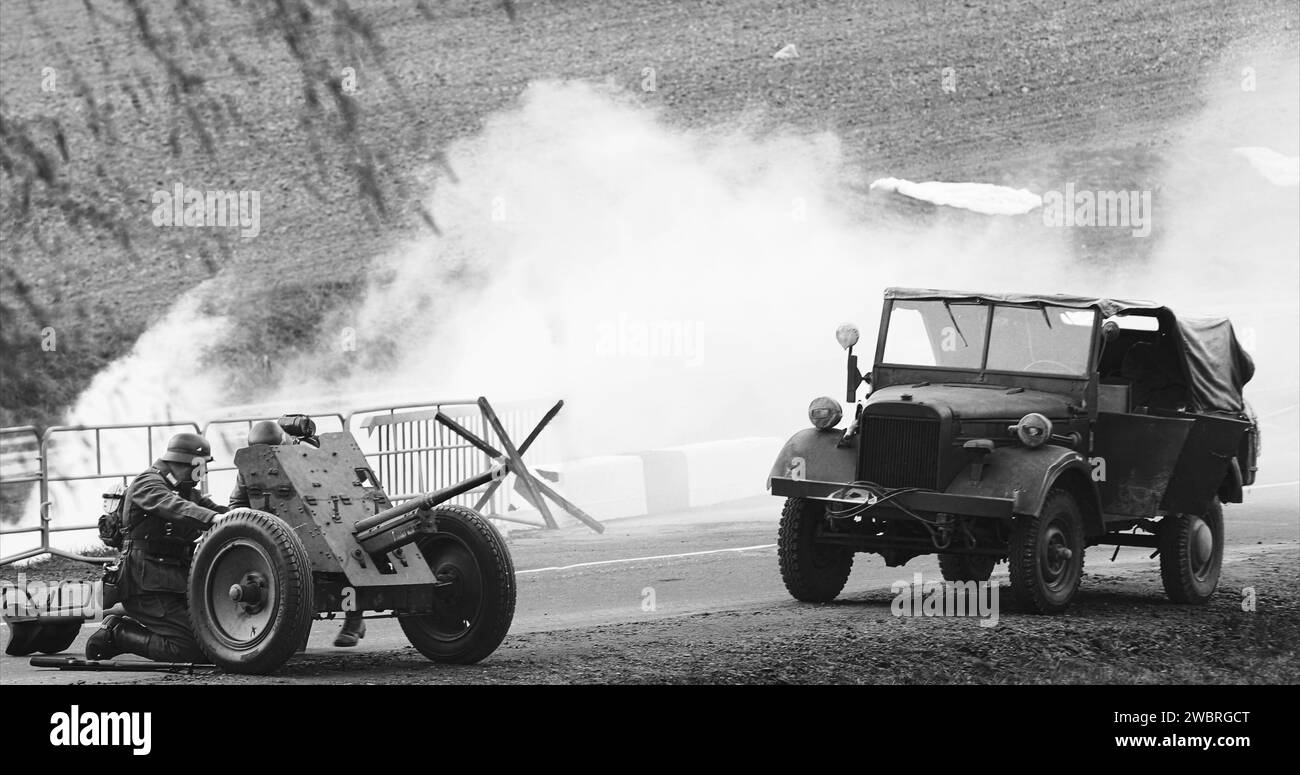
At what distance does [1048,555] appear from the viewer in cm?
1303

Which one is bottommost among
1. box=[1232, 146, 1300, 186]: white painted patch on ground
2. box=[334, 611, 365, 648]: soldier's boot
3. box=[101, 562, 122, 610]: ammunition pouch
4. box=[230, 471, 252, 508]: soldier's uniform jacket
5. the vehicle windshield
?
box=[334, 611, 365, 648]: soldier's boot

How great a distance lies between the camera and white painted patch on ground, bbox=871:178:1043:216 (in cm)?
4149

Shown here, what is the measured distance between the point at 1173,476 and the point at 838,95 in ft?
110

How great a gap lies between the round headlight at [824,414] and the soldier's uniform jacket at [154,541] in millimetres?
4827

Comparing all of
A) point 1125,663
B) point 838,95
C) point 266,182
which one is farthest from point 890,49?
point 1125,663

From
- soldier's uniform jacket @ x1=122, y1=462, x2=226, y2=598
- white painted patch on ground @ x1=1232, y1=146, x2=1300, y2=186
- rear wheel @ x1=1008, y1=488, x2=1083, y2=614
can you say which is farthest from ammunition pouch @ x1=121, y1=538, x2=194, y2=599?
white painted patch on ground @ x1=1232, y1=146, x2=1300, y2=186

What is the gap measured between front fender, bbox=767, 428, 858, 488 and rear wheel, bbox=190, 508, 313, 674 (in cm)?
443

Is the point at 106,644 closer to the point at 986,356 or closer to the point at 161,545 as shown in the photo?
the point at 161,545

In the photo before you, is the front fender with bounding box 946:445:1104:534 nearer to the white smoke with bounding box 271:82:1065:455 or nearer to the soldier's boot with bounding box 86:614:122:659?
the soldier's boot with bounding box 86:614:122:659

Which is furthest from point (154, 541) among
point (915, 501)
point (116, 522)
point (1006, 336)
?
point (1006, 336)

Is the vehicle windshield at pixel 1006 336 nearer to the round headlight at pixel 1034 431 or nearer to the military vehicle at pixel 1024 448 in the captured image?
the military vehicle at pixel 1024 448

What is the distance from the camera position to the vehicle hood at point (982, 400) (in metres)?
13.2
